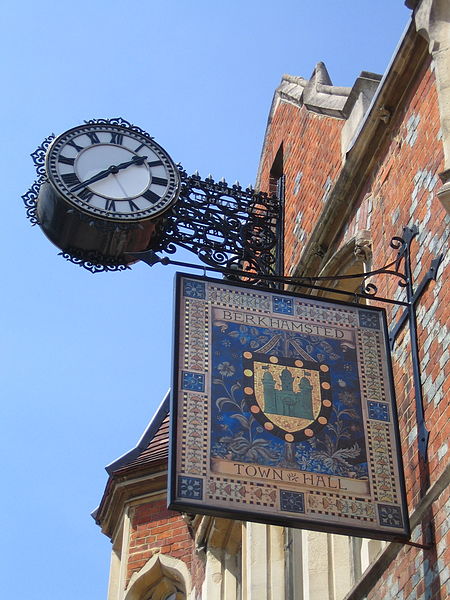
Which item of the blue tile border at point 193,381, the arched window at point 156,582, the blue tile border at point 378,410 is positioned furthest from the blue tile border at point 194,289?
the arched window at point 156,582

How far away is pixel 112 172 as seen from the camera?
10938mm

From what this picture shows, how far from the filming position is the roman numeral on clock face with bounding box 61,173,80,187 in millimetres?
10648

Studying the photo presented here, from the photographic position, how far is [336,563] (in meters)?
9.26

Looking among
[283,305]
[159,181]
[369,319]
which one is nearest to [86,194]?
[159,181]

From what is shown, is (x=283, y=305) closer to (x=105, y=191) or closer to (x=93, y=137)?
(x=105, y=191)

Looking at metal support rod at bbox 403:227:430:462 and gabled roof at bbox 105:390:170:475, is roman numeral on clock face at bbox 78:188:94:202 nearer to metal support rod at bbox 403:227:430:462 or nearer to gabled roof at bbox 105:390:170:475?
metal support rod at bbox 403:227:430:462

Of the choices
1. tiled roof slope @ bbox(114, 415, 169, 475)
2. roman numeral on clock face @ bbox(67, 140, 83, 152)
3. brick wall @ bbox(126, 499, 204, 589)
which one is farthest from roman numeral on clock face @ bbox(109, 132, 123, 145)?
brick wall @ bbox(126, 499, 204, 589)

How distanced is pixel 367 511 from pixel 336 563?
2.22 metres

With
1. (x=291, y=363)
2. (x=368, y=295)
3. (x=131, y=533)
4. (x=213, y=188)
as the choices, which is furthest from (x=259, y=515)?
(x=131, y=533)

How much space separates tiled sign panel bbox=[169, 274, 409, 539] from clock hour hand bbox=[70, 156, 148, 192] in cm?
286

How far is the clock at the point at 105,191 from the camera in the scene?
1046 cm

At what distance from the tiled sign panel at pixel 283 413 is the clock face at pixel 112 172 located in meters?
2.66

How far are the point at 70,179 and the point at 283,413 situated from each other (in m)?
4.01

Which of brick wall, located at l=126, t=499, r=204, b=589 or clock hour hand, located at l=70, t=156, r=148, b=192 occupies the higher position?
clock hour hand, located at l=70, t=156, r=148, b=192
